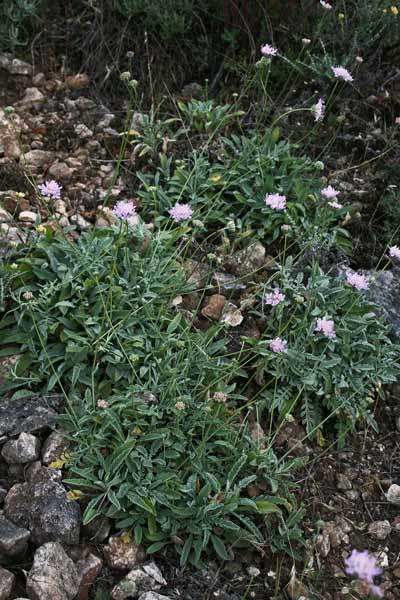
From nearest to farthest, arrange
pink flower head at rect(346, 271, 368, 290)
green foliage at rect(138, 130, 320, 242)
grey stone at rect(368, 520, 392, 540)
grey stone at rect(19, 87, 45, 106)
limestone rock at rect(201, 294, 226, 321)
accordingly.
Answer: grey stone at rect(368, 520, 392, 540), pink flower head at rect(346, 271, 368, 290), limestone rock at rect(201, 294, 226, 321), green foliage at rect(138, 130, 320, 242), grey stone at rect(19, 87, 45, 106)

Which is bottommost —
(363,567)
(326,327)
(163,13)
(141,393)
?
(141,393)

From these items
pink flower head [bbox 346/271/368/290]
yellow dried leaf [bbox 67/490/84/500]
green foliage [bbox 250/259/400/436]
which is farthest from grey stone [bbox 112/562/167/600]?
pink flower head [bbox 346/271/368/290]

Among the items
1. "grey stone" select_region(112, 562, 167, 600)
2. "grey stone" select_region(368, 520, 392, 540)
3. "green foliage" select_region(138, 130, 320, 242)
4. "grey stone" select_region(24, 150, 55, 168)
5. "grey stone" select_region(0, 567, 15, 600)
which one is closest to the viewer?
"grey stone" select_region(0, 567, 15, 600)

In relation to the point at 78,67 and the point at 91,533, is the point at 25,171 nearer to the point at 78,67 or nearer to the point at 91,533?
the point at 78,67

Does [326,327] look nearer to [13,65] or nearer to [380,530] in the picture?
[380,530]

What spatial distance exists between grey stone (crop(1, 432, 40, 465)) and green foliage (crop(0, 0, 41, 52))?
8.14ft

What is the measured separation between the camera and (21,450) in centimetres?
248

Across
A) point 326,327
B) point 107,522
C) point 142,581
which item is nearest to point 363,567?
point 142,581

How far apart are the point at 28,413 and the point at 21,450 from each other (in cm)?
17

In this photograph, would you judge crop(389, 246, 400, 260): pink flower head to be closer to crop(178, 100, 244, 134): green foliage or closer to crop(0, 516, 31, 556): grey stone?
crop(178, 100, 244, 134): green foliage

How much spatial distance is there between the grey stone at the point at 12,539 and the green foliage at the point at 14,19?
2815 mm

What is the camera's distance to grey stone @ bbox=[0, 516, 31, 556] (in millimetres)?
2197

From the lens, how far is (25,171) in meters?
3.44

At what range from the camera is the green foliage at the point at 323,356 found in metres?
2.90
